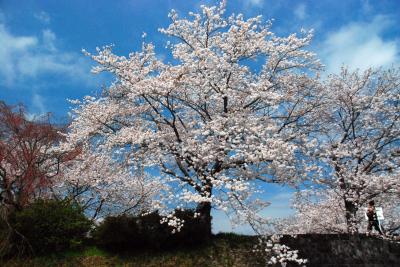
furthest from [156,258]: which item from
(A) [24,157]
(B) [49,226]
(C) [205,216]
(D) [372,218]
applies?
(D) [372,218]

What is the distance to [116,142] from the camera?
55.0 ft

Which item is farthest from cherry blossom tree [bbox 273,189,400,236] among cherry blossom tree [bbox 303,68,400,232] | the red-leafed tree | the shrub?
the red-leafed tree

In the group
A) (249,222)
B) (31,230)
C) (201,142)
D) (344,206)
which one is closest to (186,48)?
(201,142)

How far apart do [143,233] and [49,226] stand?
140 inches

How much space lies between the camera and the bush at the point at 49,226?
15.5m

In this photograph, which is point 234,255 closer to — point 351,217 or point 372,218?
point 351,217

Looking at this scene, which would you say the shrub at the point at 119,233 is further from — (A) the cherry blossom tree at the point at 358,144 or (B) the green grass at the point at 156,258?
(A) the cherry blossom tree at the point at 358,144

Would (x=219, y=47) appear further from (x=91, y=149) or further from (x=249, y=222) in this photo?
(x=91, y=149)

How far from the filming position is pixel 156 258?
15.6m

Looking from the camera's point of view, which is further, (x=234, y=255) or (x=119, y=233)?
(x=234, y=255)

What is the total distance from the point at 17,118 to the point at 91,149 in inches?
155

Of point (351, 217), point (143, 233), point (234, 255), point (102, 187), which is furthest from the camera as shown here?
point (102, 187)

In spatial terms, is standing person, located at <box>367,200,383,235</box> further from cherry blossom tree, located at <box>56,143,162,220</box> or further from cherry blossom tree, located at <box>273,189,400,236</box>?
cherry blossom tree, located at <box>56,143,162,220</box>

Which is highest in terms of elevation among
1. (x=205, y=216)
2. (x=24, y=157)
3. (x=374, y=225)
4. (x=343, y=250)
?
(x=24, y=157)
